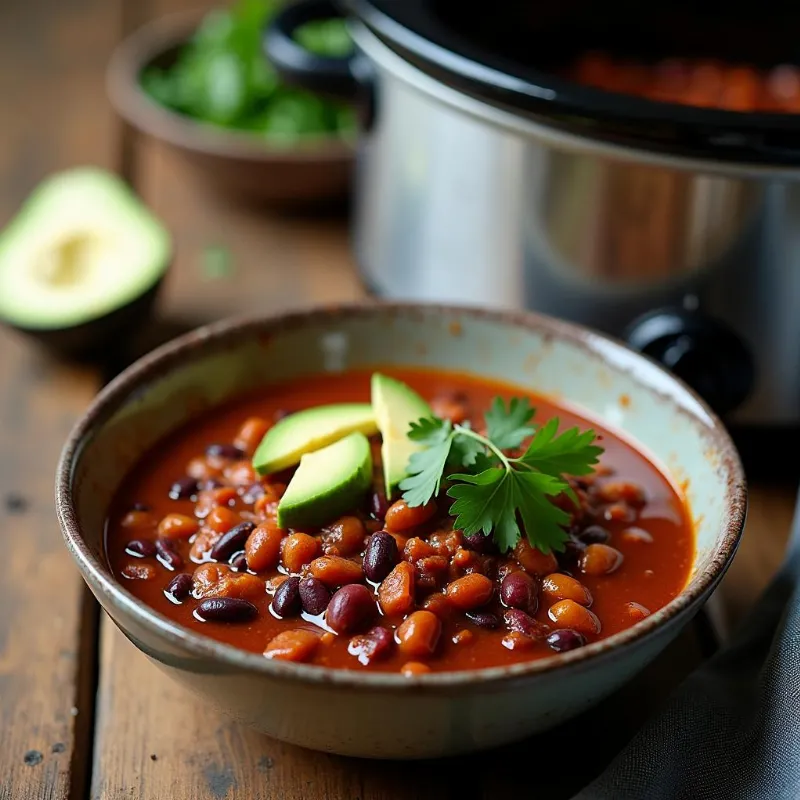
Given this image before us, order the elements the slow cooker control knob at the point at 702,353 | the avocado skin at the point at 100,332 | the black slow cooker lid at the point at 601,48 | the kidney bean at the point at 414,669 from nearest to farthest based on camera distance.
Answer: the kidney bean at the point at 414,669 < the black slow cooker lid at the point at 601,48 < the slow cooker control knob at the point at 702,353 < the avocado skin at the point at 100,332

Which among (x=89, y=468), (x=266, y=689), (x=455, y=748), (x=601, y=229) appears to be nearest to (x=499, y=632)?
(x=455, y=748)

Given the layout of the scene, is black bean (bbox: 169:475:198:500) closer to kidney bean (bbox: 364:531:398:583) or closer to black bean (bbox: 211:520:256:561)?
black bean (bbox: 211:520:256:561)

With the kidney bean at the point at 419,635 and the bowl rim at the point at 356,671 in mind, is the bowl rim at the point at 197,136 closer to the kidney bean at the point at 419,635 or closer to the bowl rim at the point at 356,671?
the bowl rim at the point at 356,671

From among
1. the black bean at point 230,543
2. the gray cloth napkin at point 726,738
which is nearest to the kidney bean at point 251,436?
the black bean at point 230,543

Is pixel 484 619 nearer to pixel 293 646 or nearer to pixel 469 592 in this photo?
pixel 469 592

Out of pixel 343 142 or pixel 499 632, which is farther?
pixel 343 142

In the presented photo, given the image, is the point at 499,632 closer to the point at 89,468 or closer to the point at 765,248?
the point at 89,468

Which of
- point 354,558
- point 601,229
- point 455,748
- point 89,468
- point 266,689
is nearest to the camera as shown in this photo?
point 266,689
